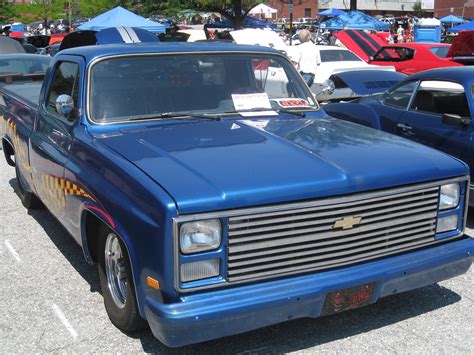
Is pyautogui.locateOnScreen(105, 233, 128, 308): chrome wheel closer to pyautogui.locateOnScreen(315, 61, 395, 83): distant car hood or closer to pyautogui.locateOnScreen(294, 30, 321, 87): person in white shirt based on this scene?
pyautogui.locateOnScreen(294, 30, 321, 87): person in white shirt

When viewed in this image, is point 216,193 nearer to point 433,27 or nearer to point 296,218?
point 296,218

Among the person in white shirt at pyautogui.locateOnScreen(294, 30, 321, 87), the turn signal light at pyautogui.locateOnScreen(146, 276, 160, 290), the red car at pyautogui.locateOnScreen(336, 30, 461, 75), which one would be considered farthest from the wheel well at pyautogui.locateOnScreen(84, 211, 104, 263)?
the red car at pyautogui.locateOnScreen(336, 30, 461, 75)

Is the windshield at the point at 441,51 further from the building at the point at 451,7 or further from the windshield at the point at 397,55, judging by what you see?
the building at the point at 451,7

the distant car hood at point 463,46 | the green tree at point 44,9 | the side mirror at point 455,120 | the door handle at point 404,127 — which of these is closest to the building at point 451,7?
the green tree at point 44,9

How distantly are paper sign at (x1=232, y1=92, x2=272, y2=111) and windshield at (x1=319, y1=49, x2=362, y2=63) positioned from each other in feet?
32.8

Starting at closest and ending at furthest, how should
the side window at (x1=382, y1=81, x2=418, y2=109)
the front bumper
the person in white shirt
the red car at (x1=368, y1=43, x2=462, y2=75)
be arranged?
1. the front bumper
2. the side window at (x1=382, y1=81, x2=418, y2=109)
3. the person in white shirt
4. the red car at (x1=368, y1=43, x2=462, y2=75)

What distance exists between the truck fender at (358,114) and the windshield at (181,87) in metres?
1.96

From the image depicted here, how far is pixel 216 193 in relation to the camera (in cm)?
295

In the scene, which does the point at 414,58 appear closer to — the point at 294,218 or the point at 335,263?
the point at 335,263

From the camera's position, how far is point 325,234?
10.4 ft

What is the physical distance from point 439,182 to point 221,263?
1.44 meters

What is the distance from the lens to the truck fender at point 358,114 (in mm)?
6578

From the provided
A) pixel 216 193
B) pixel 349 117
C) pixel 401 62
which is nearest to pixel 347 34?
pixel 401 62

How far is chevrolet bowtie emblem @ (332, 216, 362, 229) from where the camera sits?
3203mm
